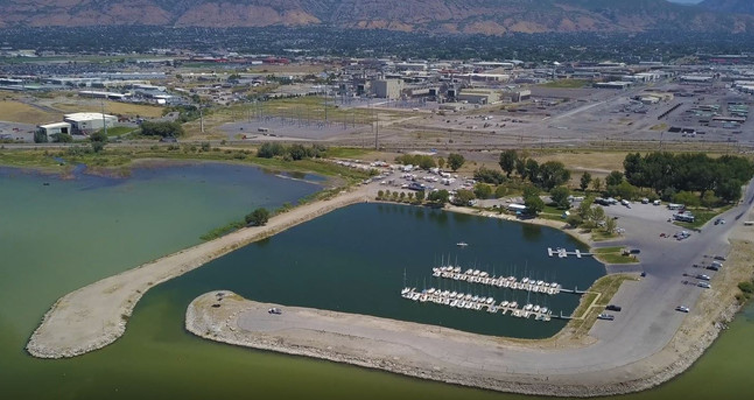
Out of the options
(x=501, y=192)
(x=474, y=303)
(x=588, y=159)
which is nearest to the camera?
(x=474, y=303)

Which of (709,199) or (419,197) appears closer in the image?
(709,199)

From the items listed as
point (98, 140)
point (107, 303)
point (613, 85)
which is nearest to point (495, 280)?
point (107, 303)

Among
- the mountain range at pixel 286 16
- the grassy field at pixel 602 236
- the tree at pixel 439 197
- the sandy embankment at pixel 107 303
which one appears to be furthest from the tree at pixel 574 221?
the mountain range at pixel 286 16

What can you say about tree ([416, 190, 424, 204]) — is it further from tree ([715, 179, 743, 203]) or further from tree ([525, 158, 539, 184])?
tree ([715, 179, 743, 203])

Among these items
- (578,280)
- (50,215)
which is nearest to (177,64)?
(50,215)

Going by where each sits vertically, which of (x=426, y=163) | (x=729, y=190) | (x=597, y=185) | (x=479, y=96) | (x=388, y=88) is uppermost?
(x=388, y=88)

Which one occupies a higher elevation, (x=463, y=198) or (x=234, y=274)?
(x=463, y=198)

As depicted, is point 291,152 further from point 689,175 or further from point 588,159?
point 689,175

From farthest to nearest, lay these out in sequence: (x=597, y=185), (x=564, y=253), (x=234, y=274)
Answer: (x=597, y=185) < (x=564, y=253) < (x=234, y=274)
